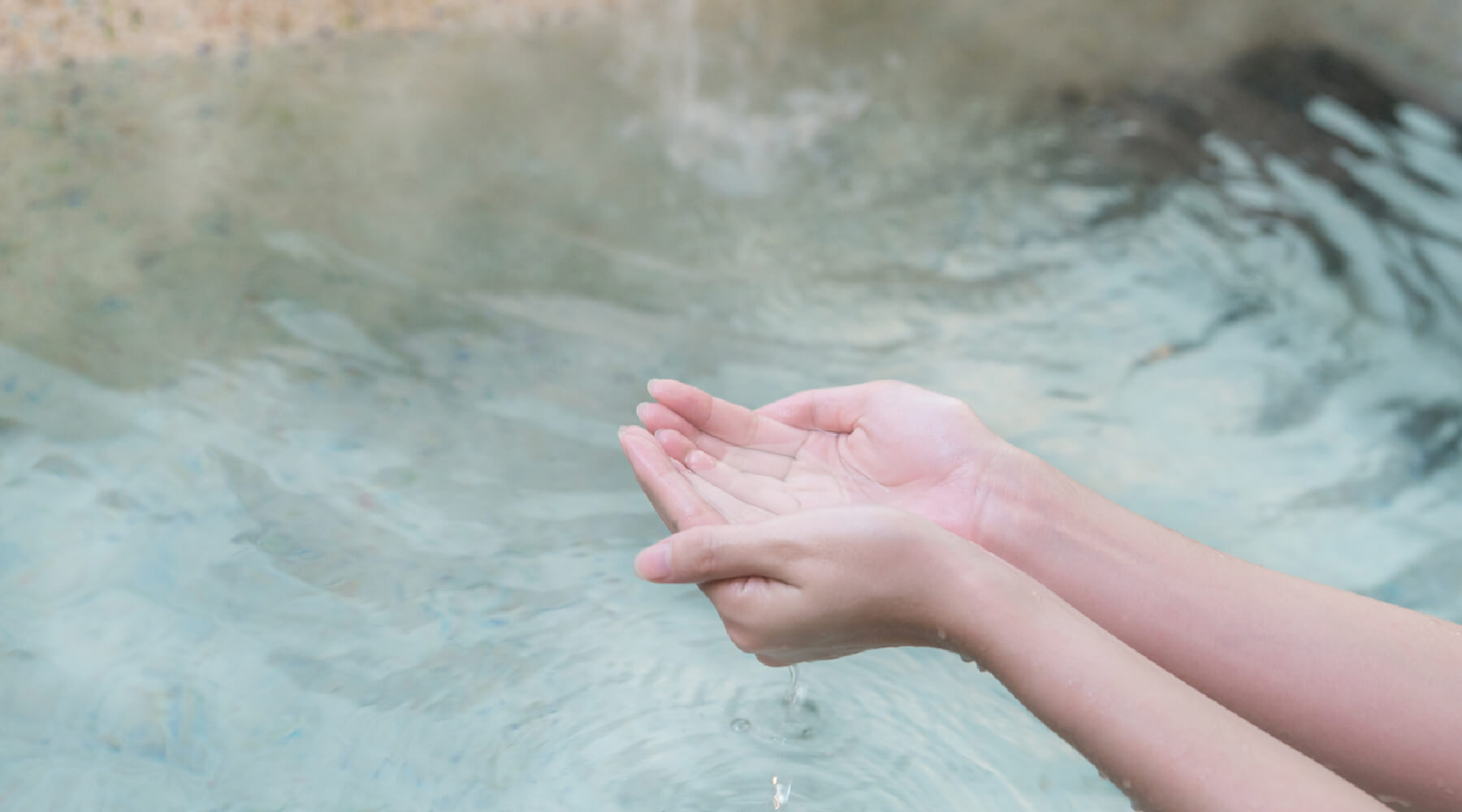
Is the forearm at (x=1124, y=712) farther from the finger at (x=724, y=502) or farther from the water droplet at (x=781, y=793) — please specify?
the water droplet at (x=781, y=793)

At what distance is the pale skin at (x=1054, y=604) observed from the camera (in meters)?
0.98

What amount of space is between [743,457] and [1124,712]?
599mm

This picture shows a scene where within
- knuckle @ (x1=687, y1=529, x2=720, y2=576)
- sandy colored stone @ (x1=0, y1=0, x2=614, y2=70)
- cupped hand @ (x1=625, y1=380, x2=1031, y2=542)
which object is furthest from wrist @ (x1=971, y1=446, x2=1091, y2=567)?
sandy colored stone @ (x1=0, y1=0, x2=614, y2=70)

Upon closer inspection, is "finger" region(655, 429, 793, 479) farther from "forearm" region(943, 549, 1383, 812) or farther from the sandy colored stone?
the sandy colored stone

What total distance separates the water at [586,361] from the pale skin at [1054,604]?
1.01 ft

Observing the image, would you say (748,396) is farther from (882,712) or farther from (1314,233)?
(1314,233)

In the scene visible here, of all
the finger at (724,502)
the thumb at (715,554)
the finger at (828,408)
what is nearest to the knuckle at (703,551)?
the thumb at (715,554)

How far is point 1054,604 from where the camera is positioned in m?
1.07

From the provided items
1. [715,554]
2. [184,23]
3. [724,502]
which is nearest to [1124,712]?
[715,554]

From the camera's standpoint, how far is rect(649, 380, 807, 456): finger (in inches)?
53.7

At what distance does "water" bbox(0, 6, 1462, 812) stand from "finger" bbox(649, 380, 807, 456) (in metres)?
0.33

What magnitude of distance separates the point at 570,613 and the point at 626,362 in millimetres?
675

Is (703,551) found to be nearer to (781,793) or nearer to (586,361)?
(781,793)

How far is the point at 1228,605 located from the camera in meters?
1.25
